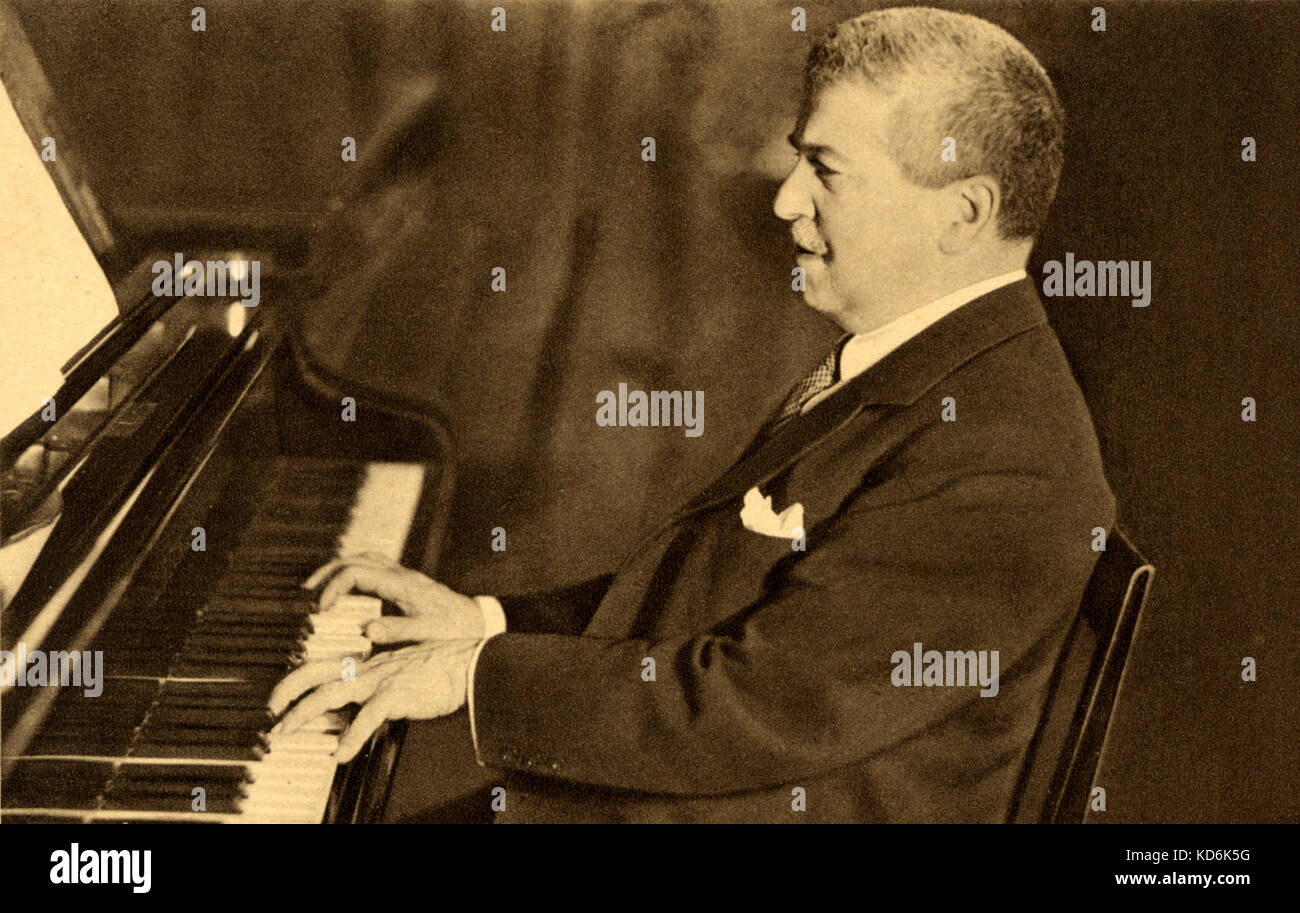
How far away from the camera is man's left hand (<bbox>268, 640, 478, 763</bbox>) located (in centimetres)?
182

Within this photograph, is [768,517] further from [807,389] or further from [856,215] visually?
[856,215]

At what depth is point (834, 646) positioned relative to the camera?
2059mm

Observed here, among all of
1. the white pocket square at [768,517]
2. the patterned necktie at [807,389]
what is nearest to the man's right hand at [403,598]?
the white pocket square at [768,517]

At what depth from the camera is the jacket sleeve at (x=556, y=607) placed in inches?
87.9

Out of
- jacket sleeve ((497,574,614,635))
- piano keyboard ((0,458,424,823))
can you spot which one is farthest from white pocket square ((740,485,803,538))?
piano keyboard ((0,458,424,823))

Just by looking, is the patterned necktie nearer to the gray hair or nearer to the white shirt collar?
the white shirt collar

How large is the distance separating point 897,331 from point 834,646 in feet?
1.81

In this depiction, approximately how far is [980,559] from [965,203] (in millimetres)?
604

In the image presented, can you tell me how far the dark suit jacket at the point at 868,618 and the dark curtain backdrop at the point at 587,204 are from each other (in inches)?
7.4

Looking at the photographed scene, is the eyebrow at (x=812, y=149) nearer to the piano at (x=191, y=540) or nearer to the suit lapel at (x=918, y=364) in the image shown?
the suit lapel at (x=918, y=364)

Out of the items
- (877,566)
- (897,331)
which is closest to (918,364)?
(897,331)

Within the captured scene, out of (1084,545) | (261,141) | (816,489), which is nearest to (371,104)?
(261,141)
